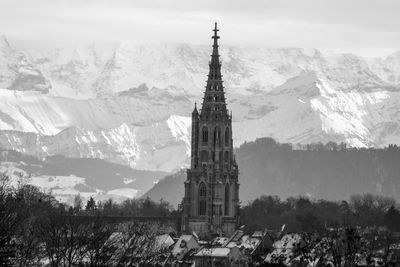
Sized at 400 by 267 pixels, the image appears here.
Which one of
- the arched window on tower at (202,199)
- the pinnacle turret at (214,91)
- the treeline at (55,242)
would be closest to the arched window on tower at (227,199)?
the arched window on tower at (202,199)

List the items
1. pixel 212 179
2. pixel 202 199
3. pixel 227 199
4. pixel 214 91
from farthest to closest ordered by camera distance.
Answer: pixel 214 91, pixel 227 199, pixel 202 199, pixel 212 179

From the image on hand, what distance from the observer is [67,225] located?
109 meters

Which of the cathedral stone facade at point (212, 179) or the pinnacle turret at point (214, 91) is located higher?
the pinnacle turret at point (214, 91)

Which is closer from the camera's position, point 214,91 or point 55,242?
point 55,242

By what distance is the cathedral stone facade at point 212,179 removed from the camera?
174m

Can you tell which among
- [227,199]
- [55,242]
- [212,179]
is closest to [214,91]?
[212,179]

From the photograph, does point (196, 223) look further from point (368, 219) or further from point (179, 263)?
point (179, 263)

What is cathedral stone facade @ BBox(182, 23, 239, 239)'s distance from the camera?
17438 centimetres

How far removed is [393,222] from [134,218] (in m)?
26.0

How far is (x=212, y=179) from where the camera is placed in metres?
175

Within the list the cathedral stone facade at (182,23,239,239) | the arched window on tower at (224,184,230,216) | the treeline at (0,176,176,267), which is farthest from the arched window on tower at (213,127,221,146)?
the treeline at (0,176,176,267)

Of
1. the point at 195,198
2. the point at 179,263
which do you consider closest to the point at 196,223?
the point at 195,198

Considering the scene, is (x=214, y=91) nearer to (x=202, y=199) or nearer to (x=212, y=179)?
(x=212, y=179)

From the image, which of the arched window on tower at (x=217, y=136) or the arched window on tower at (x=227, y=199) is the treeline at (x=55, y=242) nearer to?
the arched window on tower at (x=227, y=199)
